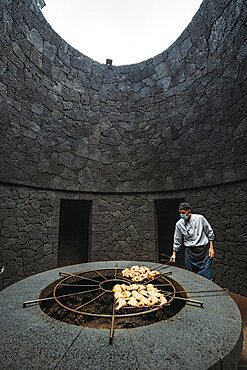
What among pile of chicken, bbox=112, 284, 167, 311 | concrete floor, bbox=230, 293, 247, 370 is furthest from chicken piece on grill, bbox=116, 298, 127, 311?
concrete floor, bbox=230, 293, 247, 370

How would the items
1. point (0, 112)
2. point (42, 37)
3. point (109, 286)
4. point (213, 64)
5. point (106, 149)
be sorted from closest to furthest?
point (109, 286) < point (0, 112) < point (213, 64) < point (42, 37) < point (106, 149)

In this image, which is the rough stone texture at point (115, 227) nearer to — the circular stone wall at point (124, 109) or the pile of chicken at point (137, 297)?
the circular stone wall at point (124, 109)

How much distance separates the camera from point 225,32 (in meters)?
4.17

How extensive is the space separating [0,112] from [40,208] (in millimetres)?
2206

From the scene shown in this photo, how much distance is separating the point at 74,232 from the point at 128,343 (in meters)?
5.17

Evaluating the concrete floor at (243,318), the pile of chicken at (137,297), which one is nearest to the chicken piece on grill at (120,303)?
the pile of chicken at (137,297)

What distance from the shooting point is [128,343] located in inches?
38.4

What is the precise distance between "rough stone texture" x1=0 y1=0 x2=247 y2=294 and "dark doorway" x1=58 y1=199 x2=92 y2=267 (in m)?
0.65

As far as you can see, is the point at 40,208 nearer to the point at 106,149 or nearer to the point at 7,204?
the point at 7,204

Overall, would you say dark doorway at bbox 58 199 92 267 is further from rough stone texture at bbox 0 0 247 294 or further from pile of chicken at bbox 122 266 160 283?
pile of chicken at bbox 122 266 160 283

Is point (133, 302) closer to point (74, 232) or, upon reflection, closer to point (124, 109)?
point (74, 232)

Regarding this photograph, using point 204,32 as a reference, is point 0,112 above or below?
below

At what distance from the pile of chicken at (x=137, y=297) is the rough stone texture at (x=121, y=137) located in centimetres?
301

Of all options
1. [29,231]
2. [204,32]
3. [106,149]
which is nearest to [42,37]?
[106,149]
